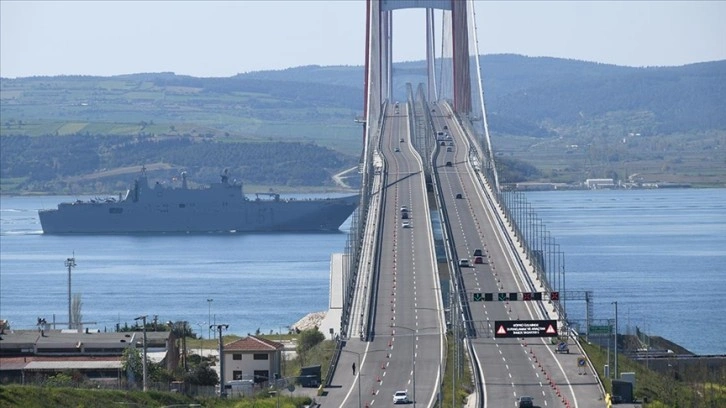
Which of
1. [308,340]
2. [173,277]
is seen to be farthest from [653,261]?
[308,340]

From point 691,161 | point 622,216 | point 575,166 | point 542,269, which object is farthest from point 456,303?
point 575,166

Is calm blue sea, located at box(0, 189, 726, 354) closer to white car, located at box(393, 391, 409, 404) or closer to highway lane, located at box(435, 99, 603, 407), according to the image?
highway lane, located at box(435, 99, 603, 407)

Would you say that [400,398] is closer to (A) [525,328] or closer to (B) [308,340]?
(A) [525,328]

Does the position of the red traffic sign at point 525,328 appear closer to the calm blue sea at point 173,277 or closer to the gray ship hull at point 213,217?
the calm blue sea at point 173,277

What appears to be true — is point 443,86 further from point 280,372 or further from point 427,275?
point 280,372

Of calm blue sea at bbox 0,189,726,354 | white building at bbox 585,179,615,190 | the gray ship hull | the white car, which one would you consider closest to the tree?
calm blue sea at bbox 0,189,726,354
